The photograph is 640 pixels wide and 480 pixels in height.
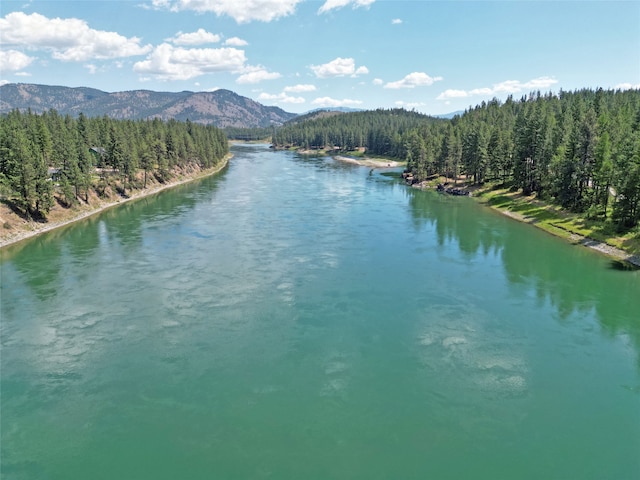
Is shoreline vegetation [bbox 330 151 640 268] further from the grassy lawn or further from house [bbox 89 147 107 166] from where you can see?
house [bbox 89 147 107 166]

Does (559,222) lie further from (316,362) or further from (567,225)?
(316,362)

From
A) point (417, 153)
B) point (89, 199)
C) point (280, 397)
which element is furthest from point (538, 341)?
point (417, 153)

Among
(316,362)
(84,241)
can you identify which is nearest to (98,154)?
(84,241)

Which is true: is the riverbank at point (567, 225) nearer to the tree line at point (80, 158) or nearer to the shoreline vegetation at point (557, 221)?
the shoreline vegetation at point (557, 221)

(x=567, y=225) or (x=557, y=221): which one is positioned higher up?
(x=557, y=221)

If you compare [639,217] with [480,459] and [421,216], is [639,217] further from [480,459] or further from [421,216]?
[480,459]

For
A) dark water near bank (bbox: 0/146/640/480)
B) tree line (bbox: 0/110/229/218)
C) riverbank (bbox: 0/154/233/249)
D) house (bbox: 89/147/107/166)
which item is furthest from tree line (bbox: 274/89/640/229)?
house (bbox: 89/147/107/166)
